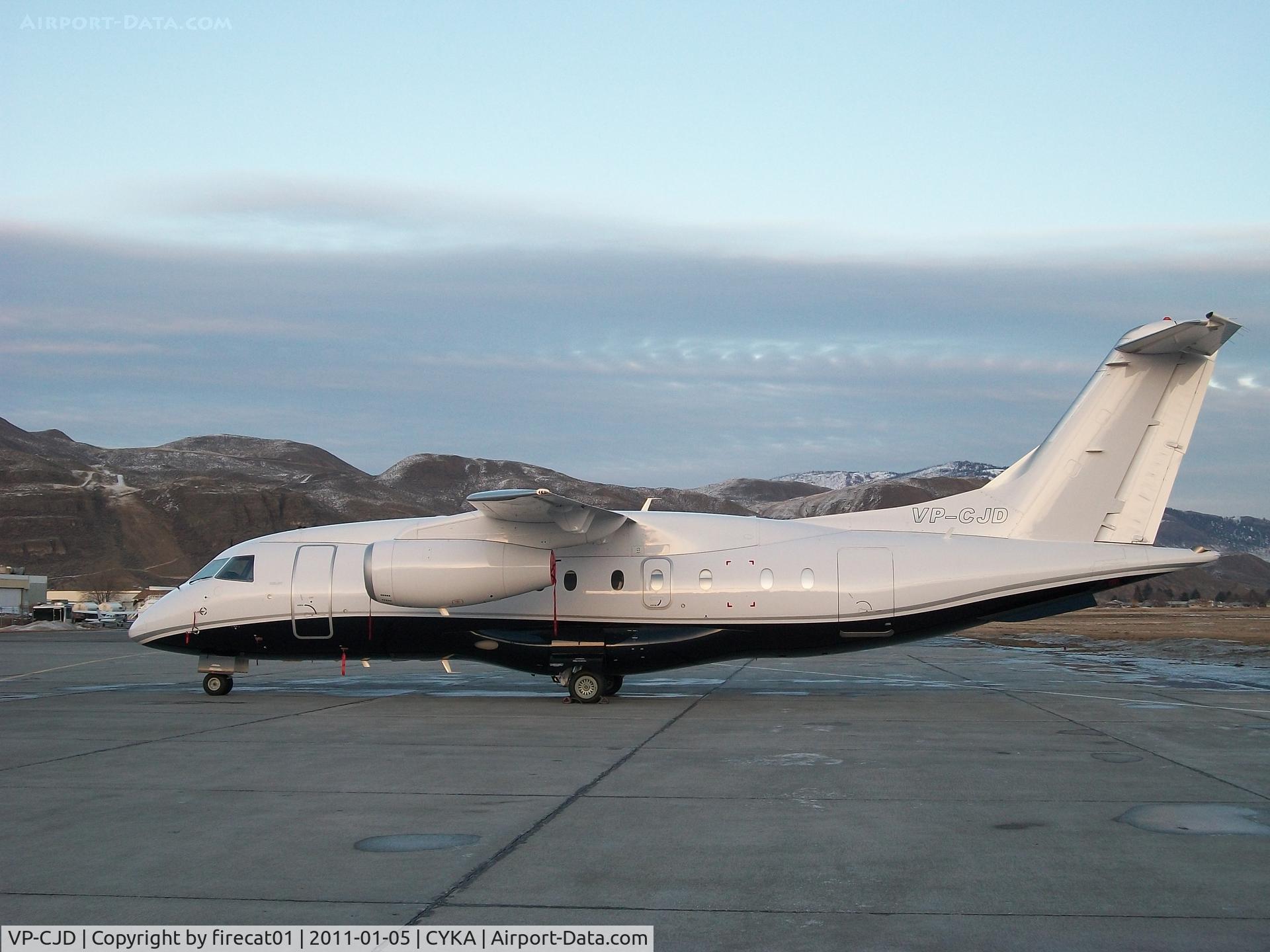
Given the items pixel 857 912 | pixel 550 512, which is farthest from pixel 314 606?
pixel 857 912

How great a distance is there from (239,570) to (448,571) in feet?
16.2

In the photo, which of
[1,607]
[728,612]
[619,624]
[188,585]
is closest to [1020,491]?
[728,612]

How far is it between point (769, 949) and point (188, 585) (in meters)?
17.6

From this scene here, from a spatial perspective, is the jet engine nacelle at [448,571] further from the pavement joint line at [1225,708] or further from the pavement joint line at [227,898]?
the pavement joint line at [227,898]

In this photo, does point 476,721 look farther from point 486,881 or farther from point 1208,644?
point 1208,644

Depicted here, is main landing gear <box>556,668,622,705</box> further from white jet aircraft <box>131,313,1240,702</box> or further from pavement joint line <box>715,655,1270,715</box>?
pavement joint line <box>715,655,1270,715</box>

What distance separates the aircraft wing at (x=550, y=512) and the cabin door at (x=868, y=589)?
153 inches

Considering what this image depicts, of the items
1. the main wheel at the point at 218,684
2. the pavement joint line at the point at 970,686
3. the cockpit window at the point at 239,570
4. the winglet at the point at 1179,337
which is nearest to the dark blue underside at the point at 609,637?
the main wheel at the point at 218,684

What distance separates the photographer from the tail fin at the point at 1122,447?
1728 cm

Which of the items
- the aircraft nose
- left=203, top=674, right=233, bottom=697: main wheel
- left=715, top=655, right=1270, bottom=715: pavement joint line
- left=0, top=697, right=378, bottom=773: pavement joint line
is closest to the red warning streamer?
left=0, top=697, right=378, bottom=773: pavement joint line

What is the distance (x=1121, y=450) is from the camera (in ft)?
57.7

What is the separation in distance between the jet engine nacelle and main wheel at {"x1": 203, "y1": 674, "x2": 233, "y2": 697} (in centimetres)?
449

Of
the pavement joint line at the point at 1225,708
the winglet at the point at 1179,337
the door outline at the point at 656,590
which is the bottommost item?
the pavement joint line at the point at 1225,708

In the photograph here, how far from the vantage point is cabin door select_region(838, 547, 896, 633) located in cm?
1800
